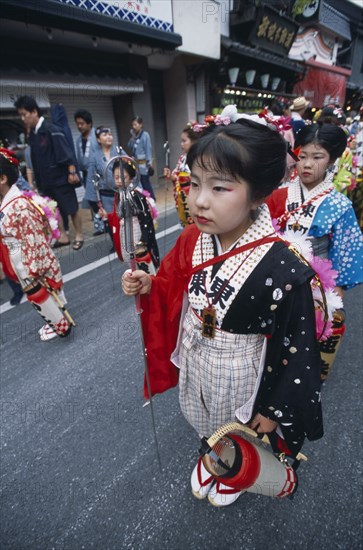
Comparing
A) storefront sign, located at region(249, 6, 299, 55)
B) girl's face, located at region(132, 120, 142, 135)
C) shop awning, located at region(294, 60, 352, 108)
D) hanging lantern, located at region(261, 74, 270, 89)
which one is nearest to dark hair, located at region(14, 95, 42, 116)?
girl's face, located at region(132, 120, 142, 135)

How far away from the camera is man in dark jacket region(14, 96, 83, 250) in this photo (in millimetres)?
4949

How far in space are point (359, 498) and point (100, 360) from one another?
2150 millimetres

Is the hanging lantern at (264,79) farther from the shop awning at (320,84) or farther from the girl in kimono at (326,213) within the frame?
the girl in kimono at (326,213)

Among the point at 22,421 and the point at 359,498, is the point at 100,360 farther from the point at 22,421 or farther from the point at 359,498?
the point at 359,498

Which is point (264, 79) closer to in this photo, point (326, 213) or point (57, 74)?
point (57, 74)

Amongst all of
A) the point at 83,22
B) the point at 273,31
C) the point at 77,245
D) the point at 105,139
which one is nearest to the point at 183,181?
the point at 105,139

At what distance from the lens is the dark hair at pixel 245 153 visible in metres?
1.03

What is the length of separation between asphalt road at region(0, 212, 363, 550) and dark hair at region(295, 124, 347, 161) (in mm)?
1745

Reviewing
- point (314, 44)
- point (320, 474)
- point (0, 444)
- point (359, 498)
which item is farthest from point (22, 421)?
point (314, 44)

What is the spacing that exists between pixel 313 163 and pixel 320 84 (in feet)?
60.0

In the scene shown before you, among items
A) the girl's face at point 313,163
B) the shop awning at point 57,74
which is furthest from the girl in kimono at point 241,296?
the shop awning at point 57,74

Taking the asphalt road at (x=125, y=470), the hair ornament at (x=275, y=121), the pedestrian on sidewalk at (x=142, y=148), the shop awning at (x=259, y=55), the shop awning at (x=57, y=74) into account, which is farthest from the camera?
the shop awning at (x=259, y=55)

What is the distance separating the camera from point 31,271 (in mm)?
2768

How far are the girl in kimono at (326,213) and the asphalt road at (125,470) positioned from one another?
76 centimetres
